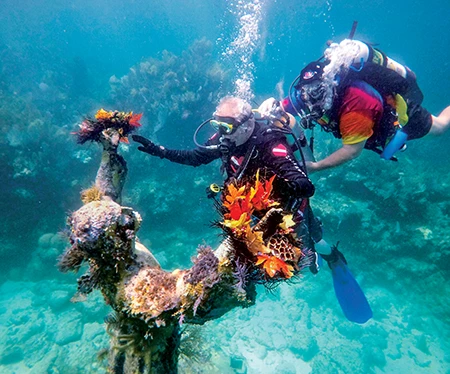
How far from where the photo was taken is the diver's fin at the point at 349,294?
20.1 feet

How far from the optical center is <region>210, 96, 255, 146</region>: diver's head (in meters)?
3.12

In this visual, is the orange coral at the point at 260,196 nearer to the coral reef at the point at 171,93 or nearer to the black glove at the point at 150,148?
the black glove at the point at 150,148

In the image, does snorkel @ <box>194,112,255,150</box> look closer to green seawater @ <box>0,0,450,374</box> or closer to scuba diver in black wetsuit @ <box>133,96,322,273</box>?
scuba diver in black wetsuit @ <box>133,96,322,273</box>

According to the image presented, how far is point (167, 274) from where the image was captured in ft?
7.74

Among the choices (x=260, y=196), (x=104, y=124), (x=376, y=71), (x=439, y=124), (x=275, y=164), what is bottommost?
(x=260, y=196)

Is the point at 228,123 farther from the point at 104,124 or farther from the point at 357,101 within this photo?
the point at 357,101

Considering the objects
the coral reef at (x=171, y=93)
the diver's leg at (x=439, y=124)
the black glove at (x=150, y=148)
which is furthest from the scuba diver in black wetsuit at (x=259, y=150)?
the coral reef at (x=171, y=93)

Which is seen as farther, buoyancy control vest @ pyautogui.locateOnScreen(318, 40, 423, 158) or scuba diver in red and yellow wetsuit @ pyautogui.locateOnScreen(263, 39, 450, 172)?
buoyancy control vest @ pyautogui.locateOnScreen(318, 40, 423, 158)

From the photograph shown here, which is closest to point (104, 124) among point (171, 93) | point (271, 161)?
point (271, 161)

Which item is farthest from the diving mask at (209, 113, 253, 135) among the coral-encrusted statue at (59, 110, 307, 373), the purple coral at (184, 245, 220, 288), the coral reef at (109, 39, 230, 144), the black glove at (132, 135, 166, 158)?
the coral reef at (109, 39, 230, 144)

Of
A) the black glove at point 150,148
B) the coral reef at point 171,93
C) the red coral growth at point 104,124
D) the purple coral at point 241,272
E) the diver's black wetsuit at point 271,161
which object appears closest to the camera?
the purple coral at point 241,272

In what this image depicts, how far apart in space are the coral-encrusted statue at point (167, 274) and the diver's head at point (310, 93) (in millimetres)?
2041

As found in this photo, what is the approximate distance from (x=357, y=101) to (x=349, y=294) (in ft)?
15.2

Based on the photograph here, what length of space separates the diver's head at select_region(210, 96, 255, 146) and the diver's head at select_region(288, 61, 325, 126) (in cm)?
103
